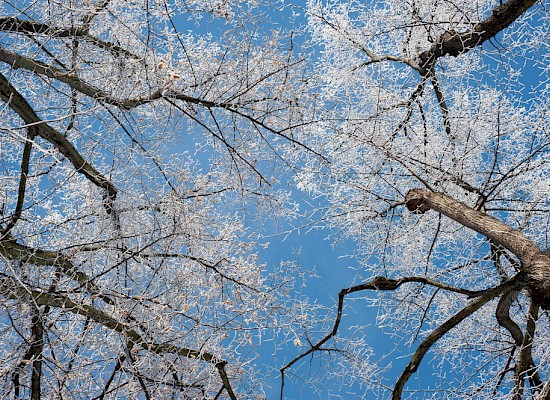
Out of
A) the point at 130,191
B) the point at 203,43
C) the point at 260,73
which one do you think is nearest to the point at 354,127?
the point at 260,73

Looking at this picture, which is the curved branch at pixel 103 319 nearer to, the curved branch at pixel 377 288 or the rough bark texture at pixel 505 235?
the curved branch at pixel 377 288

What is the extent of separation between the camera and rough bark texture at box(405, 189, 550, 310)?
343 cm

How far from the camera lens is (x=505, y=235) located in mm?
3711

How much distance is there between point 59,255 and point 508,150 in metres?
3.48

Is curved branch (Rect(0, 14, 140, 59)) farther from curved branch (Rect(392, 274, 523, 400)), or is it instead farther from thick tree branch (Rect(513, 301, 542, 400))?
thick tree branch (Rect(513, 301, 542, 400))

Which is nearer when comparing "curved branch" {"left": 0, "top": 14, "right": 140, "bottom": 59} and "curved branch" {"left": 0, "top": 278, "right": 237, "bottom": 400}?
"curved branch" {"left": 0, "top": 278, "right": 237, "bottom": 400}

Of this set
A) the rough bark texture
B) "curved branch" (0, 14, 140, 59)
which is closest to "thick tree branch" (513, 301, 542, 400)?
the rough bark texture

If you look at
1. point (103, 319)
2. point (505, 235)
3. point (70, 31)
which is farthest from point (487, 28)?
point (103, 319)

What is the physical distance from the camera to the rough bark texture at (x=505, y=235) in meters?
3.43

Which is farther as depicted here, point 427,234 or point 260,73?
point 427,234

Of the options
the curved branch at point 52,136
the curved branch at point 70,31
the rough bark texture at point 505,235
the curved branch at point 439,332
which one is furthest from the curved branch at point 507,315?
the curved branch at point 70,31

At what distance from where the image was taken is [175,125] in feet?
14.2

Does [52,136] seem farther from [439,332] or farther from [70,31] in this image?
[439,332]

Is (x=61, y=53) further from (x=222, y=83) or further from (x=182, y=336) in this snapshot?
(x=182, y=336)
